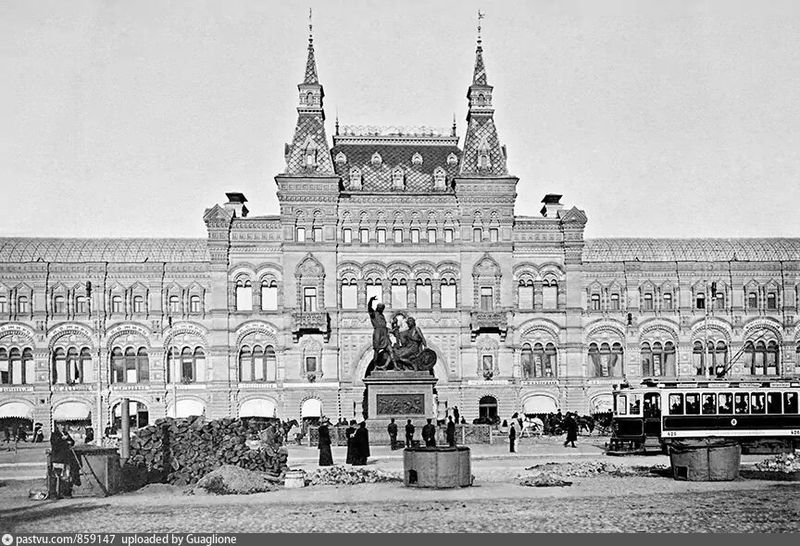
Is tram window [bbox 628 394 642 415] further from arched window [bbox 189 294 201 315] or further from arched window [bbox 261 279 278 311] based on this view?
arched window [bbox 189 294 201 315]

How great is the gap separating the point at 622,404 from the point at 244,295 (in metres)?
27.4

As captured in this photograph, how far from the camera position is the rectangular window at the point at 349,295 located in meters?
60.3

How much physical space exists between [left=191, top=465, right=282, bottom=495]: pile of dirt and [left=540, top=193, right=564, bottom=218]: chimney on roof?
1577 inches

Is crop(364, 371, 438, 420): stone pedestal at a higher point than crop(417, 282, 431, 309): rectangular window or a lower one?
lower

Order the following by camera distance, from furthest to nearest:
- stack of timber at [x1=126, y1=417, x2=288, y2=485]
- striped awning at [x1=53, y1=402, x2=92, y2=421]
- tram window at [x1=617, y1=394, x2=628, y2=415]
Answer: striped awning at [x1=53, y1=402, x2=92, y2=421]
tram window at [x1=617, y1=394, x2=628, y2=415]
stack of timber at [x1=126, y1=417, x2=288, y2=485]

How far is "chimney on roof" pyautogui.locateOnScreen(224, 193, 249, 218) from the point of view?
6225 centimetres

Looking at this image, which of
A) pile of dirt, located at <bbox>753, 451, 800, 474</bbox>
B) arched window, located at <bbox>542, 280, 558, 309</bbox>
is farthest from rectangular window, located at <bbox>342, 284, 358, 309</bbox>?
pile of dirt, located at <bbox>753, 451, 800, 474</bbox>

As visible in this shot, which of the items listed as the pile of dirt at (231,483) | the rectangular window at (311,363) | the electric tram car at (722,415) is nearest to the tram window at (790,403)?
the electric tram car at (722,415)

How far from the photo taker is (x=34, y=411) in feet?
196

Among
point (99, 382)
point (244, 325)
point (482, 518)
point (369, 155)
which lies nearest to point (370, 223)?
point (369, 155)

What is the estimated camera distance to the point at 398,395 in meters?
42.7

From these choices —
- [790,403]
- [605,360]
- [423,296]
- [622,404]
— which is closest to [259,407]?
[423,296]

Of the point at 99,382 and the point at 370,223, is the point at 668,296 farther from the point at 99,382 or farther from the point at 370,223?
the point at 99,382

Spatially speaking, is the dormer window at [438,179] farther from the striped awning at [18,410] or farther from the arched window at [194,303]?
the striped awning at [18,410]
